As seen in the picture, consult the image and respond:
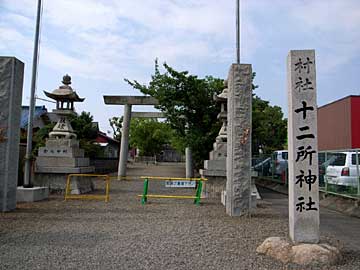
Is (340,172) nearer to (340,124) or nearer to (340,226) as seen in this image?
(340,226)

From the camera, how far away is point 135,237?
650cm

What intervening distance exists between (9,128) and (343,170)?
9.91m

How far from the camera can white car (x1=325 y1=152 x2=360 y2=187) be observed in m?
10.6

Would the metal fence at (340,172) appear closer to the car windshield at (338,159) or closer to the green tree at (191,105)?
the car windshield at (338,159)

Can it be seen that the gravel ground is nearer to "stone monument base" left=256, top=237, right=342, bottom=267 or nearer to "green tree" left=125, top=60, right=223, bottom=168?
"stone monument base" left=256, top=237, right=342, bottom=267

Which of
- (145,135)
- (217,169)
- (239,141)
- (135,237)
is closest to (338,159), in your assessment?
(217,169)

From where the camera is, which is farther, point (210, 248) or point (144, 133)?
point (144, 133)

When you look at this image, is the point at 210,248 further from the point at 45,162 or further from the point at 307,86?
the point at 45,162

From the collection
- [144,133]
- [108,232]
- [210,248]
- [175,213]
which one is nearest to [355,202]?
[175,213]

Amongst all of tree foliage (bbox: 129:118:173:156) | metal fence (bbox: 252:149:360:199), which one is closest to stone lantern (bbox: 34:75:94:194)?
metal fence (bbox: 252:149:360:199)

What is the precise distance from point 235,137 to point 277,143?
28.3m

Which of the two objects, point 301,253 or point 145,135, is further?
point 145,135

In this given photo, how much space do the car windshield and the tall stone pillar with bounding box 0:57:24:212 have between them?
997 centimetres

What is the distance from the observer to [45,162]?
42.7 feet
